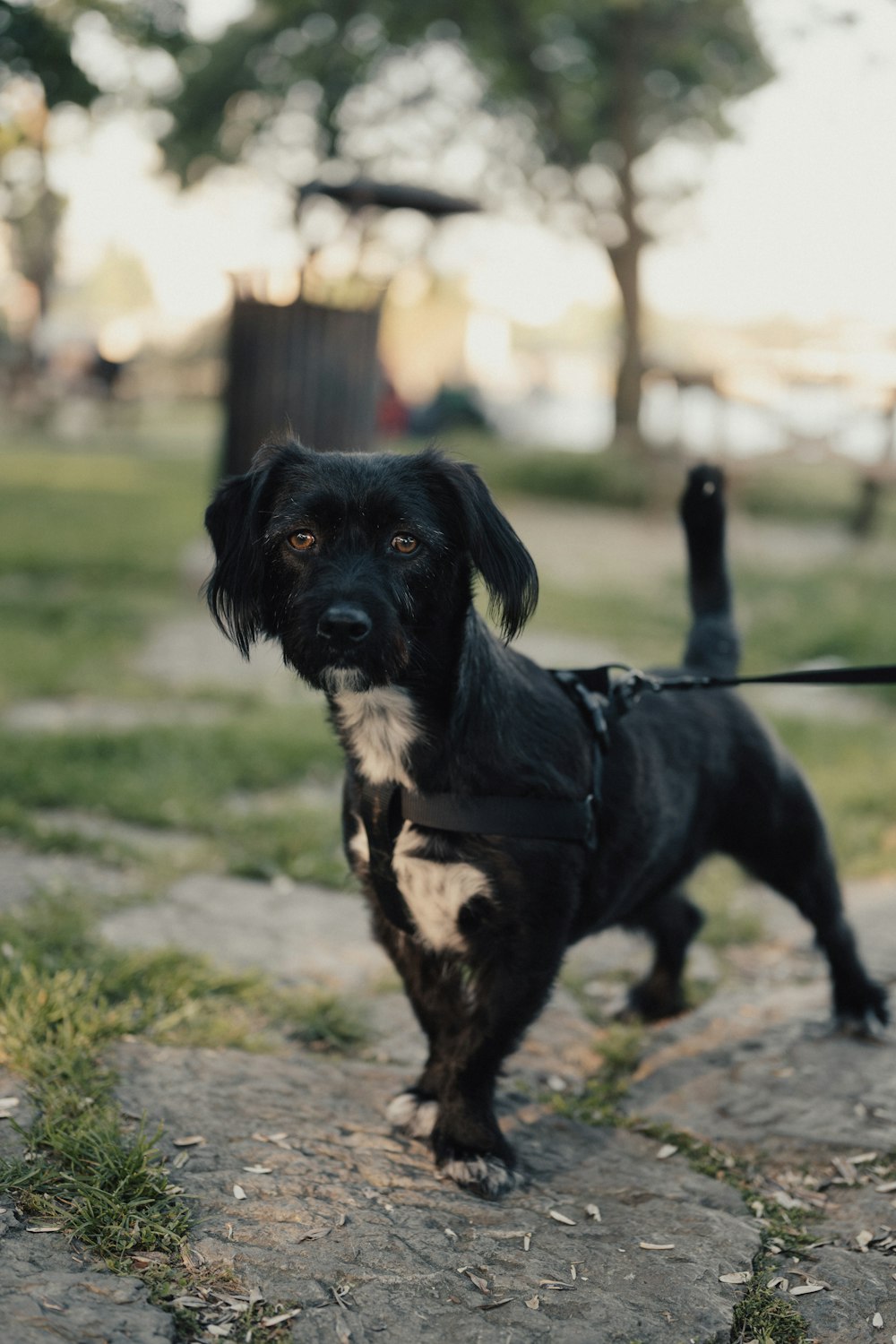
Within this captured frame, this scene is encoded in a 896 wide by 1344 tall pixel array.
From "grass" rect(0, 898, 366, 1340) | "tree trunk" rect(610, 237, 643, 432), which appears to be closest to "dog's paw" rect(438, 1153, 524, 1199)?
"grass" rect(0, 898, 366, 1340)

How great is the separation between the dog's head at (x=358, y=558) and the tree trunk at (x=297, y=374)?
653 cm

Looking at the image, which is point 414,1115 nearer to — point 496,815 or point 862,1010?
point 496,815

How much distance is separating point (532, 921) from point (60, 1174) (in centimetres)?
104

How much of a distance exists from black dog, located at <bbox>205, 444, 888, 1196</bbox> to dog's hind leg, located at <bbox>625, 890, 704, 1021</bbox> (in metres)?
0.75

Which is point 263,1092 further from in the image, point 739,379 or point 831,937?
point 739,379

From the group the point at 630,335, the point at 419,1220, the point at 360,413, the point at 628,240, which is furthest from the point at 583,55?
the point at 419,1220

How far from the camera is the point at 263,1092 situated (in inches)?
114

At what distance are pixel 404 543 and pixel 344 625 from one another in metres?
0.30

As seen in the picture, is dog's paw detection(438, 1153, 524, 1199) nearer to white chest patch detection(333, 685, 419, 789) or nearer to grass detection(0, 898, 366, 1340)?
grass detection(0, 898, 366, 1340)

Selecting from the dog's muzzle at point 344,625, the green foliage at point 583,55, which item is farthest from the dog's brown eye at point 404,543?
the green foliage at point 583,55

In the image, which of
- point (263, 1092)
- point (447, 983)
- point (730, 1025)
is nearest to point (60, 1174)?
point (263, 1092)

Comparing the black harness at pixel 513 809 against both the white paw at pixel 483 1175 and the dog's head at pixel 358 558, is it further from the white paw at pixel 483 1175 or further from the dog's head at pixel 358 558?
the white paw at pixel 483 1175

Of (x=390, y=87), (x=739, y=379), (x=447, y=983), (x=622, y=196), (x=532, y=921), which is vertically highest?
(x=390, y=87)

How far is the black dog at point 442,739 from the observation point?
8.66 ft
